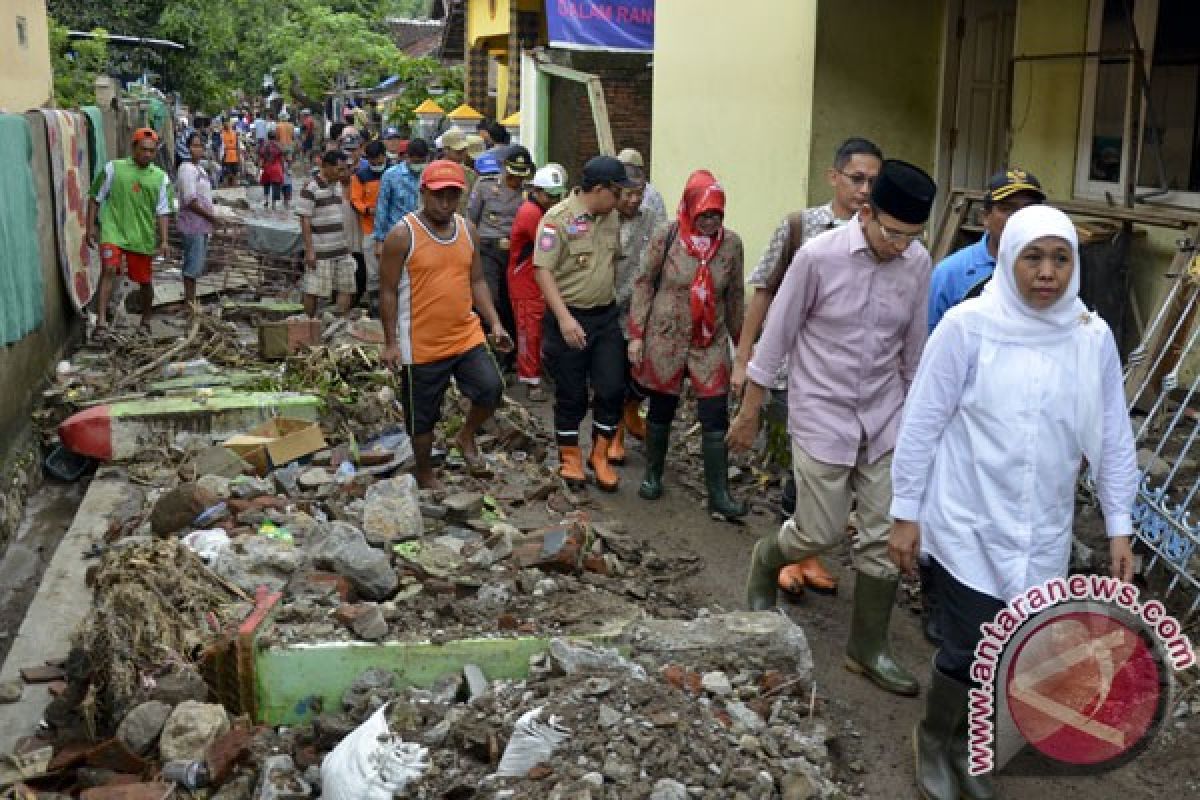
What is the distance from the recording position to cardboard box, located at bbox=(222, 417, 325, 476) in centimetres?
737

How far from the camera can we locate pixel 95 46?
18.6 metres

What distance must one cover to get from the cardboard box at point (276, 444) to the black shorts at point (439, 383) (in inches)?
41.4

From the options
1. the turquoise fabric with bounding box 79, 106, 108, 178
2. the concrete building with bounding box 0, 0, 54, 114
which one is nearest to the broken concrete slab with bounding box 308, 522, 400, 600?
the concrete building with bounding box 0, 0, 54, 114

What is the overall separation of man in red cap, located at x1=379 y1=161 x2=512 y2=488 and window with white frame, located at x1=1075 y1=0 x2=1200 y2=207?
374 centimetres

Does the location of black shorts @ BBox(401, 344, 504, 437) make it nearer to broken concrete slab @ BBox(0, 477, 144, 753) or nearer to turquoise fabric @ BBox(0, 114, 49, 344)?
broken concrete slab @ BBox(0, 477, 144, 753)

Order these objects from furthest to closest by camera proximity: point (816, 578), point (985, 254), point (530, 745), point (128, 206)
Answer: point (128, 206) → point (816, 578) → point (985, 254) → point (530, 745)

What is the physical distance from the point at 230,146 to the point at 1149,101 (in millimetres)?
28292

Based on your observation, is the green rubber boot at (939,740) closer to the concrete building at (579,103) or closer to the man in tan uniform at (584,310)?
the man in tan uniform at (584,310)

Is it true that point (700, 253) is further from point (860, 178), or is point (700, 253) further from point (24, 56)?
point (24, 56)

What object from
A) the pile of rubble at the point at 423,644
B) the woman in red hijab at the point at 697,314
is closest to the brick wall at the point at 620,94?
the woman in red hijab at the point at 697,314

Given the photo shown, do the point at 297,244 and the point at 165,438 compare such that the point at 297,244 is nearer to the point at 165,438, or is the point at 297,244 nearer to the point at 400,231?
the point at 165,438

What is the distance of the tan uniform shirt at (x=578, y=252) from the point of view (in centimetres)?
706

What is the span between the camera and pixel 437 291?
6535mm

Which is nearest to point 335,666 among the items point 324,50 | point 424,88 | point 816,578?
point 816,578
